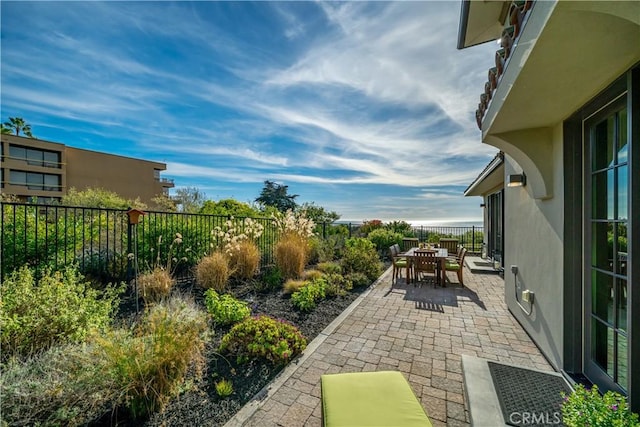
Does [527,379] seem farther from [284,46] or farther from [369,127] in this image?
[369,127]

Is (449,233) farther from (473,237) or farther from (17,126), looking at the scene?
(17,126)

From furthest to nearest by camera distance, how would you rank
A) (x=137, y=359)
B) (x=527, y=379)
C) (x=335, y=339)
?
(x=335, y=339), (x=527, y=379), (x=137, y=359)

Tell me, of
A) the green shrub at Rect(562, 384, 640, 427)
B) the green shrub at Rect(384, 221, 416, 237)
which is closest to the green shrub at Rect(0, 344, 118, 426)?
the green shrub at Rect(562, 384, 640, 427)

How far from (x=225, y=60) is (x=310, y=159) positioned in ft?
28.3

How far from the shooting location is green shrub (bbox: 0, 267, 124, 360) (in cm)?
229

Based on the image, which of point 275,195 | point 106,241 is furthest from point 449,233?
point 275,195

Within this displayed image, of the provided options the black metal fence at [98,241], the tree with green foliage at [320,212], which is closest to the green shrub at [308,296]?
the black metal fence at [98,241]

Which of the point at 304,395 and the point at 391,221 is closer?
the point at 304,395

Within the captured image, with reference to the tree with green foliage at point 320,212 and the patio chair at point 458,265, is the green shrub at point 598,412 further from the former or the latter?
the tree with green foliage at point 320,212

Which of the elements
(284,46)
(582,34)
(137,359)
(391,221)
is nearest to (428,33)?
(284,46)

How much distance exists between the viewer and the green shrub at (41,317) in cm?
229

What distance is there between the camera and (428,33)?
4.11m

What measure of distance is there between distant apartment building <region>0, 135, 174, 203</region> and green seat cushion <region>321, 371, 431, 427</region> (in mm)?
35331

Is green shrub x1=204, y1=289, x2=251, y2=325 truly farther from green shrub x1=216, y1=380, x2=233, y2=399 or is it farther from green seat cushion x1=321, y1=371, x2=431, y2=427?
green seat cushion x1=321, y1=371, x2=431, y2=427
